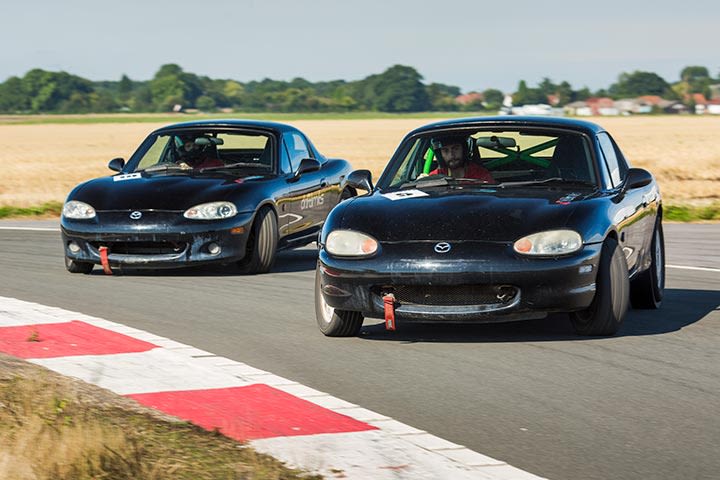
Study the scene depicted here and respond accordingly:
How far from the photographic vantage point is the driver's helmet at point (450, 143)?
910cm

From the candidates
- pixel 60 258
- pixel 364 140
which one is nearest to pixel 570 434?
pixel 60 258

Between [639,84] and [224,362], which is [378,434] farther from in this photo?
[639,84]

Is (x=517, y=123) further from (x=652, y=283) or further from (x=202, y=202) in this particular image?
(x=202, y=202)

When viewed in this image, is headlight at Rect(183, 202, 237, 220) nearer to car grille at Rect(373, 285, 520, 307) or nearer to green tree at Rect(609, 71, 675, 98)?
car grille at Rect(373, 285, 520, 307)

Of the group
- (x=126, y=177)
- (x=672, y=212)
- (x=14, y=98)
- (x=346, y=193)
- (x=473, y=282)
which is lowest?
(x=14, y=98)

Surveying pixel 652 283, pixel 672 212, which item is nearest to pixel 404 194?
pixel 652 283

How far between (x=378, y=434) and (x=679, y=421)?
1340mm

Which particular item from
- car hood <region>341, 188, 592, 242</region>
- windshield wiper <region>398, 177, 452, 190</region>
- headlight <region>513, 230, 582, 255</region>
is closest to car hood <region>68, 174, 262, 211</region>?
windshield wiper <region>398, 177, 452, 190</region>

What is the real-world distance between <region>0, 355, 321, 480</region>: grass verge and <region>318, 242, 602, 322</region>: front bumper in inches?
79.5

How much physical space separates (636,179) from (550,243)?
1.48m

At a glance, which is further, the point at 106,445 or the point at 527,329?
the point at 527,329

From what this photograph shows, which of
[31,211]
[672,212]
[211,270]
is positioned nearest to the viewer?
[211,270]

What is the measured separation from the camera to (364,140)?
77.4 m

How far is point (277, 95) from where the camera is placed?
17138 cm
